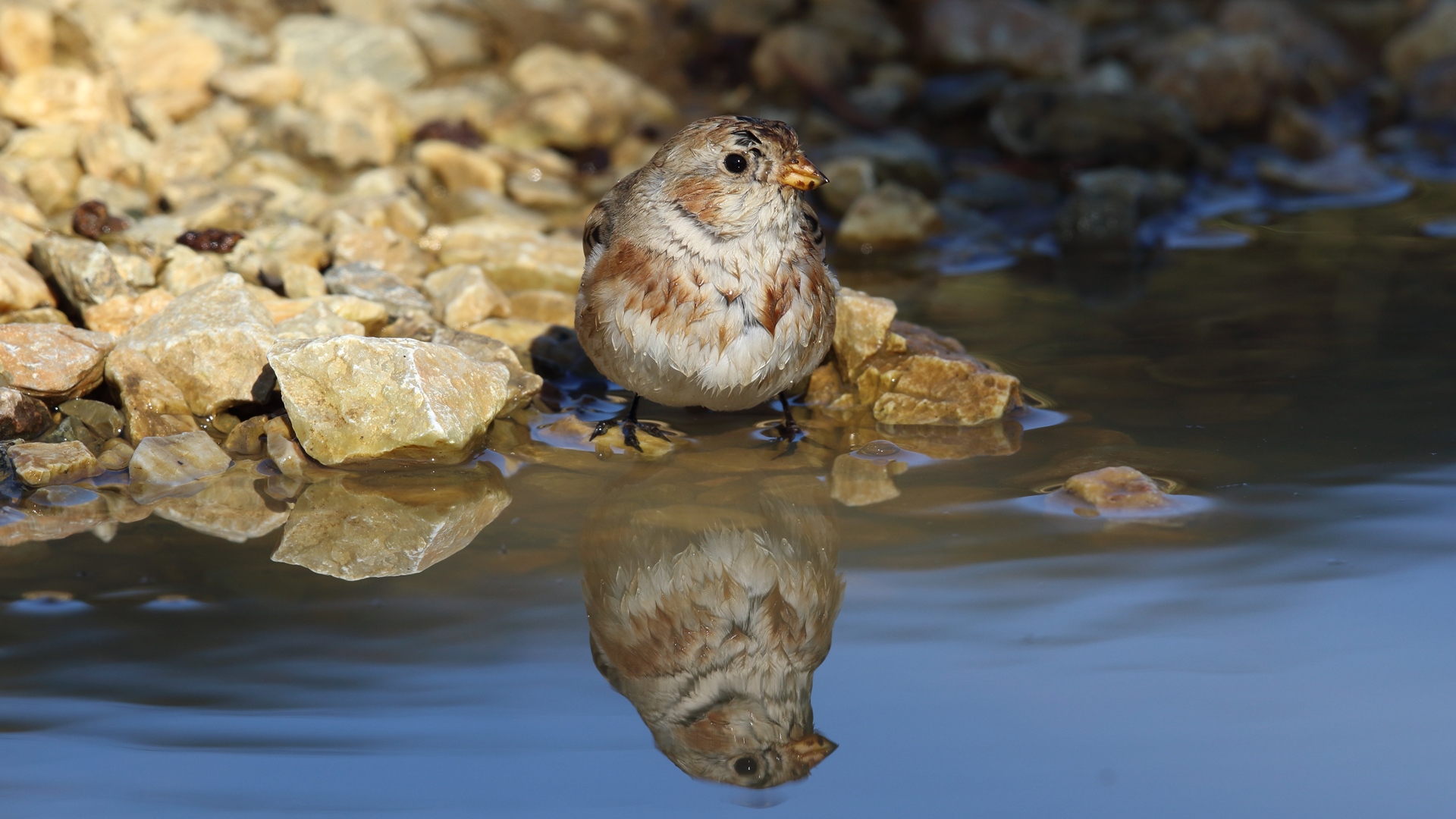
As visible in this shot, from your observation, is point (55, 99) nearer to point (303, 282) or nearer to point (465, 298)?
point (303, 282)

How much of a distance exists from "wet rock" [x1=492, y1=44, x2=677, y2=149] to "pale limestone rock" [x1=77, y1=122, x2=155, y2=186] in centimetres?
200

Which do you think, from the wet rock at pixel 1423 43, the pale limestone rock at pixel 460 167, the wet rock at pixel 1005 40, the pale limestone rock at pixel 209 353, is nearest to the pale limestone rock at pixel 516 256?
the pale limestone rock at pixel 460 167

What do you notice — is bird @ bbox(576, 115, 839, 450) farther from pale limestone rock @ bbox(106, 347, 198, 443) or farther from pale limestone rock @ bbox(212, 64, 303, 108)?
pale limestone rock @ bbox(212, 64, 303, 108)

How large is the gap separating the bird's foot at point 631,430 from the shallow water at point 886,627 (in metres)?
0.16

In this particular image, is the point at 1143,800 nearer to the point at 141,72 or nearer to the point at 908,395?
the point at 908,395

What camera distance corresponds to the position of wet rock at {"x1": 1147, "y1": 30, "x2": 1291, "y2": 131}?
333 inches

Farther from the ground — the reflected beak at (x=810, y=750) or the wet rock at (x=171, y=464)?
the reflected beak at (x=810, y=750)

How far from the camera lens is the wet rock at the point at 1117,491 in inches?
146

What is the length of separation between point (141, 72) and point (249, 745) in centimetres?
554

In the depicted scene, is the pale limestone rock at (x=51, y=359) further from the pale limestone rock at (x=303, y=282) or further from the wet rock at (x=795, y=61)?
the wet rock at (x=795, y=61)

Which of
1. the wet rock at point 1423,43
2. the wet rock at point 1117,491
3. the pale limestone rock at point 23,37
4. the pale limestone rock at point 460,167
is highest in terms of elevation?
the wet rock at point 1423,43

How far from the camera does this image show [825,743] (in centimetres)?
268

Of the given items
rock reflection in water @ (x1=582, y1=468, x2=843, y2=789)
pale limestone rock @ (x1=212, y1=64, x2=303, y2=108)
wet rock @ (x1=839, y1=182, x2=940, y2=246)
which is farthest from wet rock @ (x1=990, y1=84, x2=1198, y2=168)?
rock reflection in water @ (x1=582, y1=468, x2=843, y2=789)

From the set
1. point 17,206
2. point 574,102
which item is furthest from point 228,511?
point 574,102
